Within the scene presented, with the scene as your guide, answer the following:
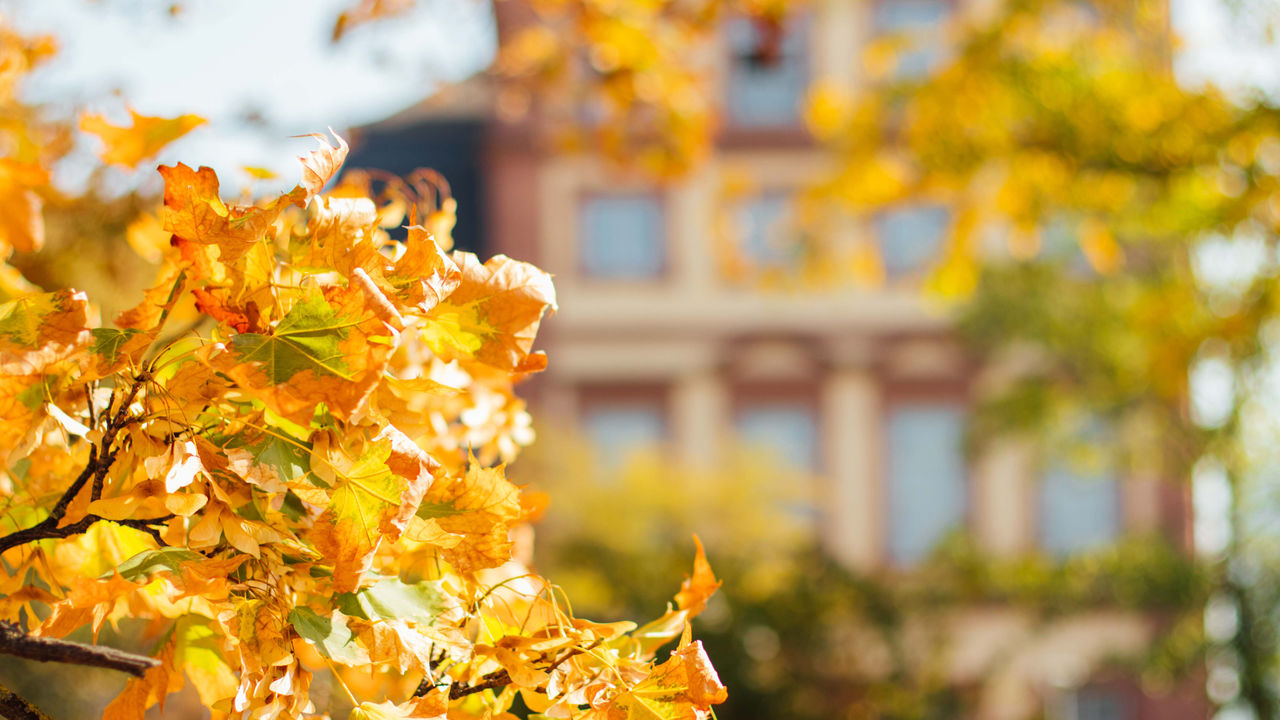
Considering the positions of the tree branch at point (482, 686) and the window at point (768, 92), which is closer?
the tree branch at point (482, 686)

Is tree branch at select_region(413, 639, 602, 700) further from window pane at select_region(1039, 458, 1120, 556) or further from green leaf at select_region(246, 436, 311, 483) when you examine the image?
window pane at select_region(1039, 458, 1120, 556)

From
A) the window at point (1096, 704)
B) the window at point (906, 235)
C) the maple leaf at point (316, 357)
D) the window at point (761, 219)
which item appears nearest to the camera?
the maple leaf at point (316, 357)

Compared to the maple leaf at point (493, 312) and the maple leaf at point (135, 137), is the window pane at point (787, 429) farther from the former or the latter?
the maple leaf at point (493, 312)

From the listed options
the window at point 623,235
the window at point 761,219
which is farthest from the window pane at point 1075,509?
the window at point 623,235

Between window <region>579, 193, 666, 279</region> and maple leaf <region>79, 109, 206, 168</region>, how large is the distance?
27.6ft

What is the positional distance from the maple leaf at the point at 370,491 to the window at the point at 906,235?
885 cm

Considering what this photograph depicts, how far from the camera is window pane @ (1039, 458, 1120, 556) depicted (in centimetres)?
880

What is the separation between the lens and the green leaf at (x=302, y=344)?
0.45 metres

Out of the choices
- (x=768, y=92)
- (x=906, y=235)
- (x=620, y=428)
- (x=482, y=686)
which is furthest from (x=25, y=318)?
(x=768, y=92)

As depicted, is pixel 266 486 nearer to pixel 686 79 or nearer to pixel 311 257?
pixel 311 257

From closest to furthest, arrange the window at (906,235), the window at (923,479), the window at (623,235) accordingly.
A: the window at (923,479) → the window at (906,235) → the window at (623,235)

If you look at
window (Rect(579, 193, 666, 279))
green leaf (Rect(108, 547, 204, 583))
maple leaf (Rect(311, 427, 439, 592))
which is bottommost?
window (Rect(579, 193, 666, 279))

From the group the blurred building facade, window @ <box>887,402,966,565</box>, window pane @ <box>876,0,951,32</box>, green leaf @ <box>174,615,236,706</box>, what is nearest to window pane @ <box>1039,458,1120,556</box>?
the blurred building facade

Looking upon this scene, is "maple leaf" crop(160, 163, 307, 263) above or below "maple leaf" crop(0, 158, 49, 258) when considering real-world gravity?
above
